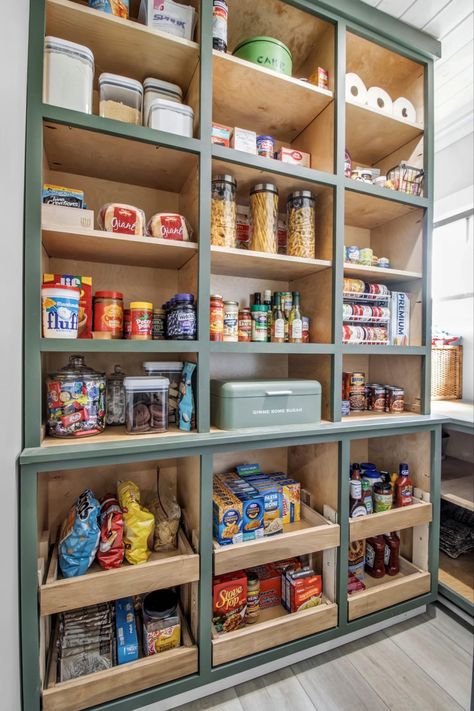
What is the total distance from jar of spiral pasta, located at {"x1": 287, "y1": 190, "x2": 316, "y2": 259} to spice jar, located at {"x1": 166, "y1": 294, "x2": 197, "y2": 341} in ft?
1.81

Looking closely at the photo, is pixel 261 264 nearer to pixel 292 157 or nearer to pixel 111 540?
pixel 292 157

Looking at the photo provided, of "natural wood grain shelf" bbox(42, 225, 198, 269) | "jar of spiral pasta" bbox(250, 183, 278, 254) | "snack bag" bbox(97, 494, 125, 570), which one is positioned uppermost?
"jar of spiral pasta" bbox(250, 183, 278, 254)

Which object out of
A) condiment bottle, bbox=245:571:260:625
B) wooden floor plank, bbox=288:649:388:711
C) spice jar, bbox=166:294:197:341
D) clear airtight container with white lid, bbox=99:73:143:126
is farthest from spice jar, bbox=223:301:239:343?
wooden floor plank, bbox=288:649:388:711

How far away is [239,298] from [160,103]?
84 centimetres

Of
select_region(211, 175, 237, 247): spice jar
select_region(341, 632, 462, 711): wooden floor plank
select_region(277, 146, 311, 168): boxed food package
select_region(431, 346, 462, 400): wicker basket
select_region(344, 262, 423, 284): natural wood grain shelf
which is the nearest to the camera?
select_region(341, 632, 462, 711): wooden floor plank

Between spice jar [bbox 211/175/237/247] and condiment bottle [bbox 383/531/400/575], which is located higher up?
spice jar [bbox 211/175/237/247]

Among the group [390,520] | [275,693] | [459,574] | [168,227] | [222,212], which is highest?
[222,212]

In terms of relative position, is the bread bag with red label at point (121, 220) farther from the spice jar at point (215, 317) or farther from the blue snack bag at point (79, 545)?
the blue snack bag at point (79, 545)

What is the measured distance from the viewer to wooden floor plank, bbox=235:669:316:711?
1236 millimetres

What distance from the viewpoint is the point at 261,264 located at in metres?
1.47

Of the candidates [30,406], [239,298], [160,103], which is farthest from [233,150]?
[30,406]

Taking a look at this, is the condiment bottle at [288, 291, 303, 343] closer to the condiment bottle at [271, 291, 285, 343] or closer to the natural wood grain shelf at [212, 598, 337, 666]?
the condiment bottle at [271, 291, 285, 343]

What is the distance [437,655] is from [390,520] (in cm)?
55

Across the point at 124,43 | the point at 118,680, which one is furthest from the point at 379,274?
the point at 118,680
